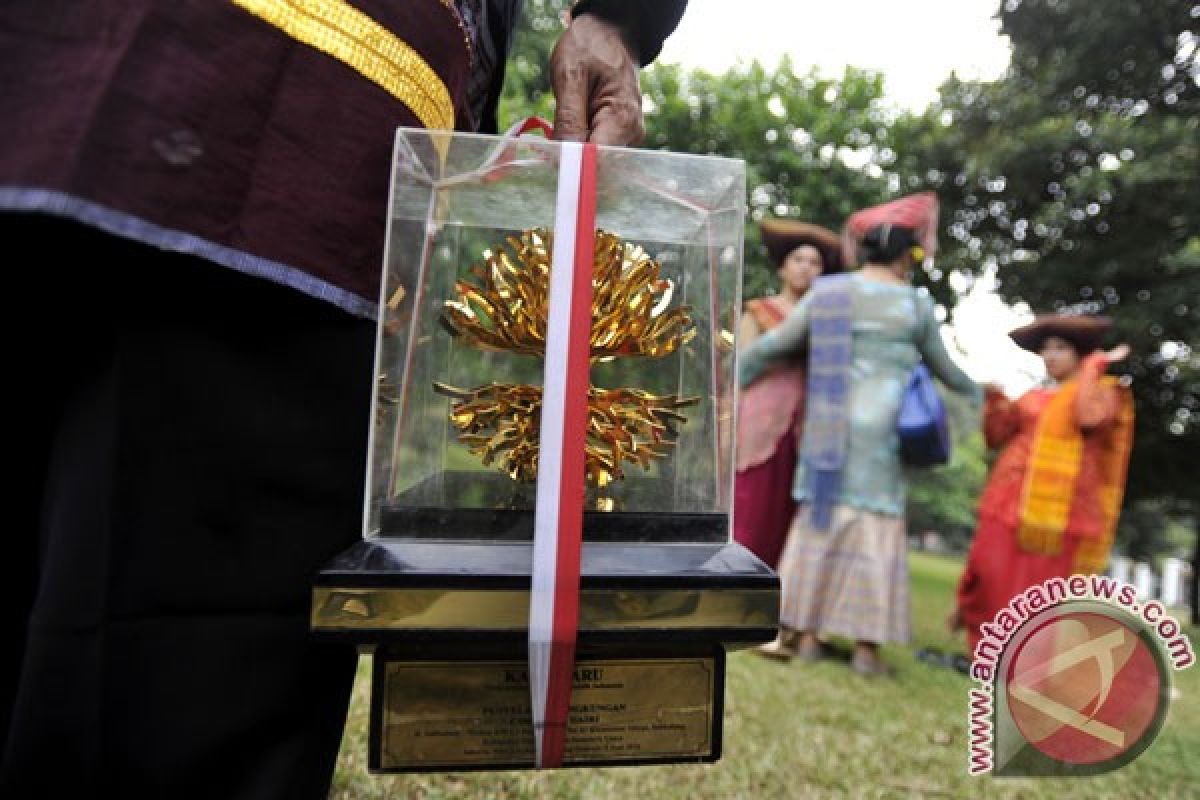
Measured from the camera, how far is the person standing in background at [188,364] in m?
0.56

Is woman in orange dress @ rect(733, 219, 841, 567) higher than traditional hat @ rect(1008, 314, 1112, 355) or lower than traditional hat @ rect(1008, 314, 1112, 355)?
lower

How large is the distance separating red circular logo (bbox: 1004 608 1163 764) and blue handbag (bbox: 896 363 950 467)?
1516 mm

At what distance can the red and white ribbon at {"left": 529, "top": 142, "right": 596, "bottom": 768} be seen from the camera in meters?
0.62

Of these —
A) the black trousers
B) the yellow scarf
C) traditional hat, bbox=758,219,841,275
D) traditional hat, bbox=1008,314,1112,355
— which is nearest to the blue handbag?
the yellow scarf

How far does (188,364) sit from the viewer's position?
25.4 inches

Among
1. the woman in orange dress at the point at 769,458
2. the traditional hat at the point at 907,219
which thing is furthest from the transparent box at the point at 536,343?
the woman in orange dress at the point at 769,458

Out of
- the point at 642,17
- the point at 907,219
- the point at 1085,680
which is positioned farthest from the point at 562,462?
the point at 907,219

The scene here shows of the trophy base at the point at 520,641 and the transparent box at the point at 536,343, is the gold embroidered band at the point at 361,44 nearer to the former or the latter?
the transparent box at the point at 536,343

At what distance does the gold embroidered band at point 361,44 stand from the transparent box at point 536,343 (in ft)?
0.19

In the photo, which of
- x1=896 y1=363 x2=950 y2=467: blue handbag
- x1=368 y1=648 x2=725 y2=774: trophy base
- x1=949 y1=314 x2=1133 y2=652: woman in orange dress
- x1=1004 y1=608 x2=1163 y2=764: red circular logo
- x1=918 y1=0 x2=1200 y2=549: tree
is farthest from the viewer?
x1=918 y1=0 x2=1200 y2=549: tree

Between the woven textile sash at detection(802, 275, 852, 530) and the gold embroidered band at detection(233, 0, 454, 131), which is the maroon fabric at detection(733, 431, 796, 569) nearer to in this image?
the woven textile sash at detection(802, 275, 852, 530)

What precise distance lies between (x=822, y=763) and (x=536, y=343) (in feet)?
4.46

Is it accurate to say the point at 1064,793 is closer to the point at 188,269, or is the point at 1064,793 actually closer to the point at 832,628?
the point at 832,628

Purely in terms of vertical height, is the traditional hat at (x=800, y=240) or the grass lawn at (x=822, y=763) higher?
the traditional hat at (x=800, y=240)
